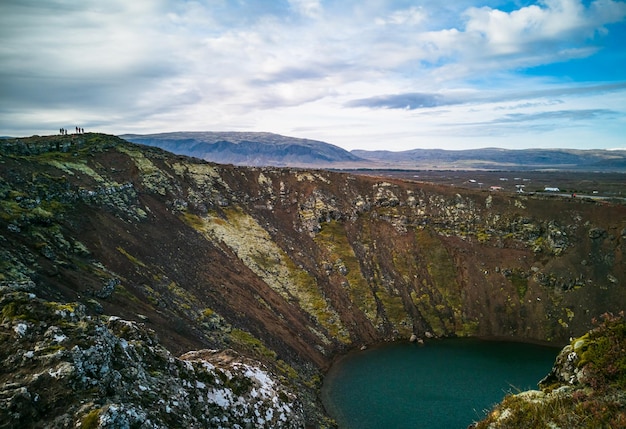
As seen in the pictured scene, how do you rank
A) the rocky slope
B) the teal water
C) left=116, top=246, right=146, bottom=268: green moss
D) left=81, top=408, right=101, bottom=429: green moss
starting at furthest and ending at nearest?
left=116, top=246, right=146, bottom=268: green moss < the rocky slope < the teal water < left=81, top=408, right=101, bottom=429: green moss

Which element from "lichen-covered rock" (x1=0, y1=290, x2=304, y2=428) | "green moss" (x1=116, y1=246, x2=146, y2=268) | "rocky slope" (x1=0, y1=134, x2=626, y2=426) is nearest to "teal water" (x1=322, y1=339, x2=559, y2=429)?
"rocky slope" (x1=0, y1=134, x2=626, y2=426)

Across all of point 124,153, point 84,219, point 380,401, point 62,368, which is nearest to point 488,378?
point 380,401

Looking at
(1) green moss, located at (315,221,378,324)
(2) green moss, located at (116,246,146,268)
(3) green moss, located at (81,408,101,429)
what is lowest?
(1) green moss, located at (315,221,378,324)

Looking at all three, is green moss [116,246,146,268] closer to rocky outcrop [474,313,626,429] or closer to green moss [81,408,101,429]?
green moss [81,408,101,429]

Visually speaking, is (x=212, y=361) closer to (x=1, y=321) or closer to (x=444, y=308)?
(x=1, y=321)

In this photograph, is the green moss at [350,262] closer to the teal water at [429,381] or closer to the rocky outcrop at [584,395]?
the teal water at [429,381]

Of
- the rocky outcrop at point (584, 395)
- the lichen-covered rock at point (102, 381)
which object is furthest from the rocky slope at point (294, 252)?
the rocky outcrop at point (584, 395)

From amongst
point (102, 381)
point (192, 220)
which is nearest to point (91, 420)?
point (102, 381)
